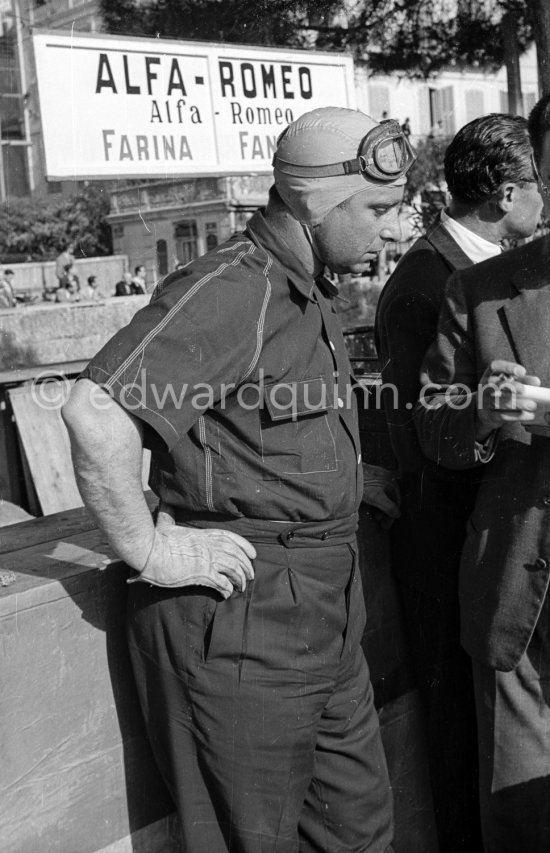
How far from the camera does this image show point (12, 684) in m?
1.76

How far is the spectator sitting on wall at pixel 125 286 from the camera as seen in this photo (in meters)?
9.41

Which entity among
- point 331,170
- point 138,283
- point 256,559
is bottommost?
point 256,559

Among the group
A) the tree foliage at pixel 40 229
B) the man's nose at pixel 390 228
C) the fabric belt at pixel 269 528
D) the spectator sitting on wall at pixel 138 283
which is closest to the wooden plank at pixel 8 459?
the spectator sitting on wall at pixel 138 283

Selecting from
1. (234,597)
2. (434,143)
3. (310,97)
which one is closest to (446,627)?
(234,597)

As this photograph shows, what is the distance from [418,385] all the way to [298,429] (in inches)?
22.5

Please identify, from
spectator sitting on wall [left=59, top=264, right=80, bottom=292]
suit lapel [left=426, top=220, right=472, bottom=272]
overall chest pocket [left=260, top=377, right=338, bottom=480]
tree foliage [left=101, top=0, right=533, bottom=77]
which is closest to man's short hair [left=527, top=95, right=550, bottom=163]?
suit lapel [left=426, top=220, right=472, bottom=272]

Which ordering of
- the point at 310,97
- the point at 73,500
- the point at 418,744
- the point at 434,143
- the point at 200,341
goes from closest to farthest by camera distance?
the point at 200,341
the point at 418,744
the point at 310,97
the point at 434,143
the point at 73,500

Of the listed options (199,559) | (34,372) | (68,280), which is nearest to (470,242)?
(199,559)

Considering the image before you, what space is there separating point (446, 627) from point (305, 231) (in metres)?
1.21

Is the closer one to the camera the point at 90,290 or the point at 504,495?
the point at 504,495

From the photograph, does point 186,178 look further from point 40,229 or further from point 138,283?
point 40,229

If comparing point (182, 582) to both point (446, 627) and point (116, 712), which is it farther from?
point (446, 627)

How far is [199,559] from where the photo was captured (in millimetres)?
1732

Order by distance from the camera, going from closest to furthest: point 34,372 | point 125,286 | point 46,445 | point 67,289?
point 46,445 → point 34,372 → point 125,286 → point 67,289
